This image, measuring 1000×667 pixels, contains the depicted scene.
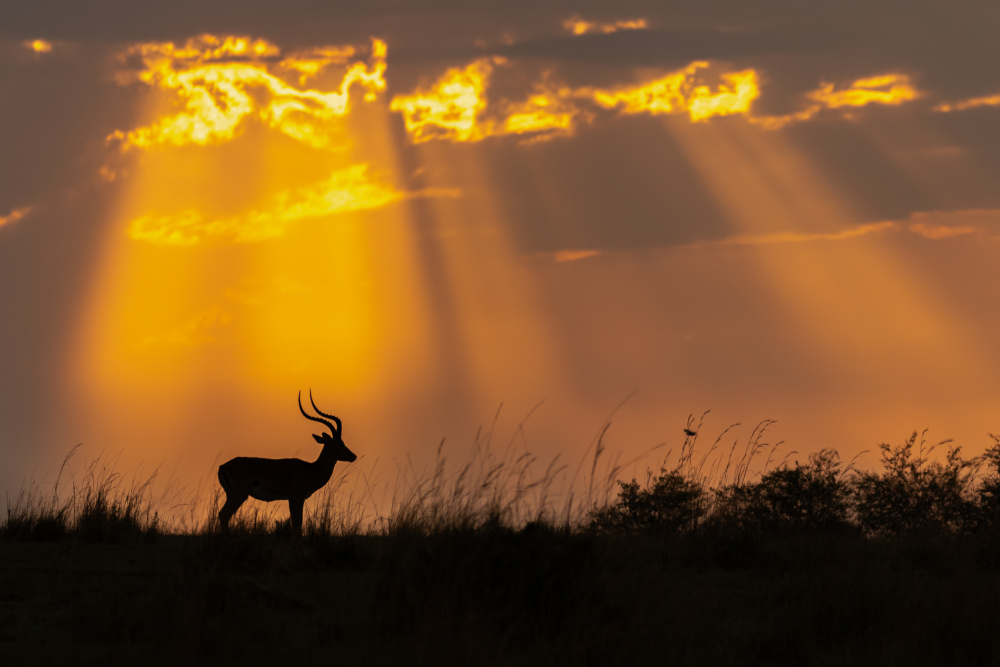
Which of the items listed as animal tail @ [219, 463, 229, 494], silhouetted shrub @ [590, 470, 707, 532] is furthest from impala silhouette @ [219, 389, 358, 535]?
silhouetted shrub @ [590, 470, 707, 532]

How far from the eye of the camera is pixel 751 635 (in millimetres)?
7824

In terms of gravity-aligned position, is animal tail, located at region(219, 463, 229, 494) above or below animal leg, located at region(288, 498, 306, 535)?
above

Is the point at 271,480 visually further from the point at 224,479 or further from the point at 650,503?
the point at 650,503

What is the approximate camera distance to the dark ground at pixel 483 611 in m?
6.96

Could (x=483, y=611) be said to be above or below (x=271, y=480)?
below

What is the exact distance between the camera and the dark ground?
6.96 meters

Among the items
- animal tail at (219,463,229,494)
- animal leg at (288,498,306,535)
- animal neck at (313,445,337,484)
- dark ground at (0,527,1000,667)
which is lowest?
dark ground at (0,527,1000,667)

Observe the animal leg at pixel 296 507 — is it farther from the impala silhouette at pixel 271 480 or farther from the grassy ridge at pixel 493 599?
the grassy ridge at pixel 493 599

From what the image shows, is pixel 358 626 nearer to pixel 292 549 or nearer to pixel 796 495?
pixel 292 549

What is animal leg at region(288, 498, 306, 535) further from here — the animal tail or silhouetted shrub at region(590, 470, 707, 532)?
silhouetted shrub at region(590, 470, 707, 532)

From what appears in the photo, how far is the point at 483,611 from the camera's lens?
7.47 metres

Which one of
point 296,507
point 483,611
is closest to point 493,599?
point 483,611

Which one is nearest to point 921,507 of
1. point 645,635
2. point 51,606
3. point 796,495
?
point 796,495

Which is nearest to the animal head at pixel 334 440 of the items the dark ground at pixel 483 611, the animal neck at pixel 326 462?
the animal neck at pixel 326 462
